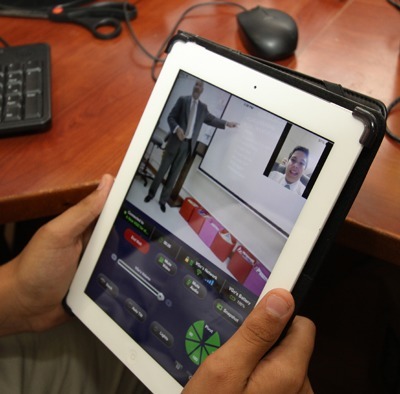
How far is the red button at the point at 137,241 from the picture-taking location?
0.52 meters

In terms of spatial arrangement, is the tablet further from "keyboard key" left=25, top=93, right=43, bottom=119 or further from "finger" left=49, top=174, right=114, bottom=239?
"keyboard key" left=25, top=93, right=43, bottom=119

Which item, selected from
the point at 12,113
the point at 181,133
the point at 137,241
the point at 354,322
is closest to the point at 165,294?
the point at 137,241

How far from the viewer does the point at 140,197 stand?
0.52 metres

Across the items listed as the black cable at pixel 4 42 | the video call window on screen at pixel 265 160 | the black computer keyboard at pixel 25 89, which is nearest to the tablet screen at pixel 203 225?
the video call window on screen at pixel 265 160

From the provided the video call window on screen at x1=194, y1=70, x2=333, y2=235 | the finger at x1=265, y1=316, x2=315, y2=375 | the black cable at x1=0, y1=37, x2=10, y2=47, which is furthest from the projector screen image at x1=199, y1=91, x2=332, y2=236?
the black cable at x1=0, y1=37, x2=10, y2=47

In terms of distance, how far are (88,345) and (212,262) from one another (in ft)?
0.78

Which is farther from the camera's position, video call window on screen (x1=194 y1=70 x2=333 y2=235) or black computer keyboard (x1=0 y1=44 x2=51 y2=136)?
black computer keyboard (x1=0 y1=44 x2=51 y2=136)

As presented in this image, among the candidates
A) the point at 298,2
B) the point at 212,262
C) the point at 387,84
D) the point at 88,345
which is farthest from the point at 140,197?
the point at 298,2

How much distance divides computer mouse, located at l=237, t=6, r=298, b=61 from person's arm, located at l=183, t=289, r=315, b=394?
16.3 inches

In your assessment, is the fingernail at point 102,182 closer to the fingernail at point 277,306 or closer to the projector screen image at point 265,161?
the projector screen image at point 265,161

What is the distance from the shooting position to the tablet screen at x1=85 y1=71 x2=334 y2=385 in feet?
1.37

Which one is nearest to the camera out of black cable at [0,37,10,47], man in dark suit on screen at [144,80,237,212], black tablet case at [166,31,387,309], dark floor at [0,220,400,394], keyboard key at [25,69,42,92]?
black tablet case at [166,31,387,309]

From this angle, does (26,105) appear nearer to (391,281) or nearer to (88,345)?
(88,345)

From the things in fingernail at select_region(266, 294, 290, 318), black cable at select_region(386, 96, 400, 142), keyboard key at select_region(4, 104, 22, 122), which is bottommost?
keyboard key at select_region(4, 104, 22, 122)
